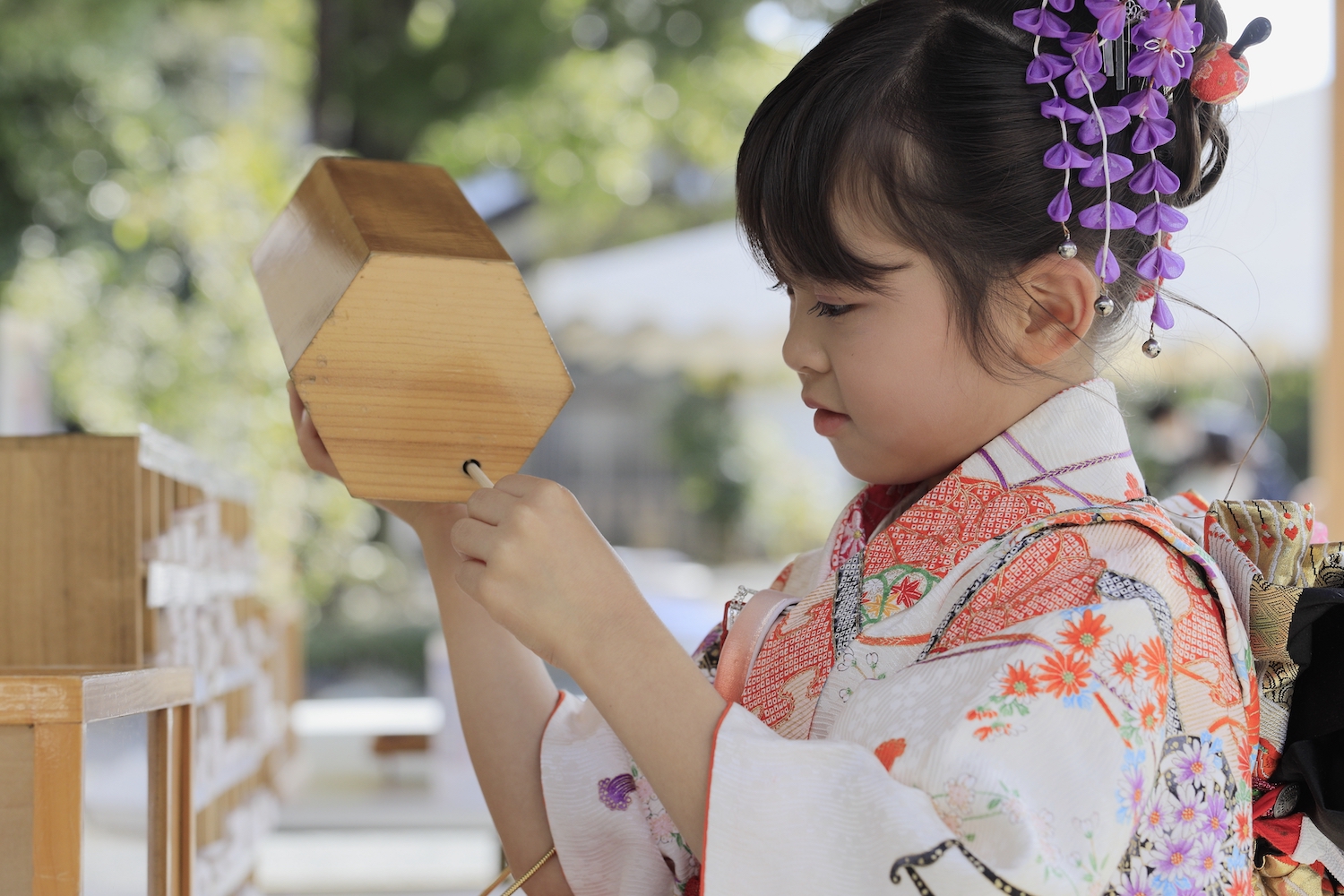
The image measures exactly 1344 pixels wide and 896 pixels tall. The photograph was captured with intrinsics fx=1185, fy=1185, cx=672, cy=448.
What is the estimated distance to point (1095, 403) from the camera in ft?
3.17

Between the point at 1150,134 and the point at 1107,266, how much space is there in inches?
4.5

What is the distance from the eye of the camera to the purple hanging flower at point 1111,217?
2.98 feet

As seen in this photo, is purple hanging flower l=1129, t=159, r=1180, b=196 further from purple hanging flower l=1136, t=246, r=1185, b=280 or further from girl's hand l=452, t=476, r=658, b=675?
girl's hand l=452, t=476, r=658, b=675

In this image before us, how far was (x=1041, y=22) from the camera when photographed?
0.92 metres

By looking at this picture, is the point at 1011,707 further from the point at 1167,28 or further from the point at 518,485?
the point at 1167,28

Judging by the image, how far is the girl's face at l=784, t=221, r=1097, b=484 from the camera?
0.89 m

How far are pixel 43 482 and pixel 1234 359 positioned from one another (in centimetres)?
762

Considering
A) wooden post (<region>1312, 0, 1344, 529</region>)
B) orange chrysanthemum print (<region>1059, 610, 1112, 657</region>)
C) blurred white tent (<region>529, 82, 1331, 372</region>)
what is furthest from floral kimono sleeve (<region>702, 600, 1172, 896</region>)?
blurred white tent (<region>529, 82, 1331, 372</region>)

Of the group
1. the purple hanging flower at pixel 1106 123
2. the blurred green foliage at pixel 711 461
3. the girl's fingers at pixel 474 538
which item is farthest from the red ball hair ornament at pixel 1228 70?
the blurred green foliage at pixel 711 461

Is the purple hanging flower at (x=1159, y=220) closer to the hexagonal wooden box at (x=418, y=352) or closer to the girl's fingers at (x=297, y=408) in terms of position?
the hexagonal wooden box at (x=418, y=352)

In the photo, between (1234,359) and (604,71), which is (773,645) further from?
(1234,359)

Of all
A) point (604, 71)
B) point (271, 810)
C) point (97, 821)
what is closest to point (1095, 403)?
point (97, 821)

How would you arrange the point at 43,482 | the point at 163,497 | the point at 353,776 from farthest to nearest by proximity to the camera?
the point at 353,776 → the point at 163,497 → the point at 43,482

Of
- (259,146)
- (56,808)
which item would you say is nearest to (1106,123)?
(56,808)
